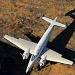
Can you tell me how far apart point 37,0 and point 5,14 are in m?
8.32

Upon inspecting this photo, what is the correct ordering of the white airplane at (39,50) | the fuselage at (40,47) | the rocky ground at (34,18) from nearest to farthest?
1. the fuselage at (40,47)
2. the white airplane at (39,50)
3. the rocky ground at (34,18)

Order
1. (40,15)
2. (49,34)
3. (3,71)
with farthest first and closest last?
(40,15), (49,34), (3,71)

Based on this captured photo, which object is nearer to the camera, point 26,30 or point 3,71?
point 3,71

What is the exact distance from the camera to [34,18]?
5869 centimetres

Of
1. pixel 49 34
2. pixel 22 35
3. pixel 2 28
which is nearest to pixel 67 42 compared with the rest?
pixel 49 34

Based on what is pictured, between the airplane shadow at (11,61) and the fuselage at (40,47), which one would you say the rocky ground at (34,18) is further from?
the airplane shadow at (11,61)

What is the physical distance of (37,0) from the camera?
6291 cm

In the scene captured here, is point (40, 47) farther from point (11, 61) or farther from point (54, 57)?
point (11, 61)

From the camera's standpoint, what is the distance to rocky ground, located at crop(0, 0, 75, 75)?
5365cm

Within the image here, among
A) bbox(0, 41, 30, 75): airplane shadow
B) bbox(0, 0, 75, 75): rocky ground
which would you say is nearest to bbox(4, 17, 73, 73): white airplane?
bbox(0, 41, 30, 75): airplane shadow

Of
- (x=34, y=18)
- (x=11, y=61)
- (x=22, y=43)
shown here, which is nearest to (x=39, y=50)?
(x=22, y=43)

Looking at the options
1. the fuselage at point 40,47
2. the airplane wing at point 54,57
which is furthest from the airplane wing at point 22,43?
the airplane wing at point 54,57

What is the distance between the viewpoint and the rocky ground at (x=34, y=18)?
5365cm

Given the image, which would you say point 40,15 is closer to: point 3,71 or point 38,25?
→ point 38,25
